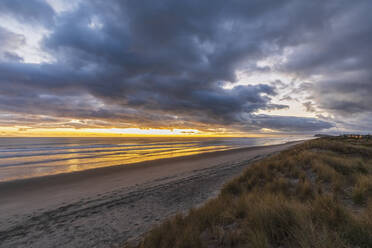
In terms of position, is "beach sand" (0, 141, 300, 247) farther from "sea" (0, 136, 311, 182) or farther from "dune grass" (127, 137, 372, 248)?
"sea" (0, 136, 311, 182)

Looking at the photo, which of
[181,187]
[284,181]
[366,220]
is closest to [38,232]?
[181,187]

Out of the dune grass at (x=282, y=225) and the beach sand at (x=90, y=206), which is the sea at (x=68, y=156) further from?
the dune grass at (x=282, y=225)

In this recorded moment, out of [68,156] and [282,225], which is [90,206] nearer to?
[282,225]

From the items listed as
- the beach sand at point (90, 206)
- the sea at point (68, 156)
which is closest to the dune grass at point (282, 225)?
the beach sand at point (90, 206)

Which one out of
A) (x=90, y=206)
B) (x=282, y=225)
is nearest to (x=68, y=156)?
(x=90, y=206)

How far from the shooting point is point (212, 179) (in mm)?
11695

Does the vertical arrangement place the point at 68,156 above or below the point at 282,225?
below

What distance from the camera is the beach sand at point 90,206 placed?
5266 mm

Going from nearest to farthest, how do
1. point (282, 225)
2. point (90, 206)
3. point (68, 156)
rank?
point (282, 225), point (90, 206), point (68, 156)

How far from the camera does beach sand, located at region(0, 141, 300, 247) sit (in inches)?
207

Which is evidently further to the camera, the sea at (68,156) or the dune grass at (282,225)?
the sea at (68,156)

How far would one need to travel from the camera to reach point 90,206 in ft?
24.8

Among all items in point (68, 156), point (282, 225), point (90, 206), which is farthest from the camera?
point (68, 156)

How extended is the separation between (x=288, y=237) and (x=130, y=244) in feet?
13.2
